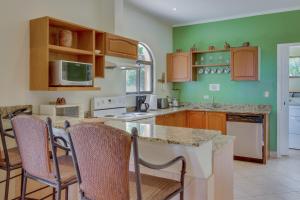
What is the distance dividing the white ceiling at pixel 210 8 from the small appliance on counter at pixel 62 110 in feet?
6.96

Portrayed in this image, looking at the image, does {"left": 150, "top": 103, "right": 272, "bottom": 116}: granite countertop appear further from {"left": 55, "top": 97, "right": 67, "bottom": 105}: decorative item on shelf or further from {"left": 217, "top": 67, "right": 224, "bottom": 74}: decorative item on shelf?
{"left": 55, "top": 97, "right": 67, "bottom": 105}: decorative item on shelf

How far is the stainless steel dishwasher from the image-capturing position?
173 inches

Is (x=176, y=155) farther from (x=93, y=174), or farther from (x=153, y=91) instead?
(x=153, y=91)

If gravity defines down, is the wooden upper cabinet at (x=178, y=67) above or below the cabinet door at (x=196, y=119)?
above

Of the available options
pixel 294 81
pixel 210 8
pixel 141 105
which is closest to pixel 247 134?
pixel 141 105

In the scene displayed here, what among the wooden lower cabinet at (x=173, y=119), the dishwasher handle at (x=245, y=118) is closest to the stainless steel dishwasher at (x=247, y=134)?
the dishwasher handle at (x=245, y=118)

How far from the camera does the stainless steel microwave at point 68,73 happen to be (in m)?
2.83

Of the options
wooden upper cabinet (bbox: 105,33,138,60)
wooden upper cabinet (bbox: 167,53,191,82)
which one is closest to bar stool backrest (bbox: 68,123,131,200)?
wooden upper cabinet (bbox: 105,33,138,60)

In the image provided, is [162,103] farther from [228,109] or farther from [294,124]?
[294,124]

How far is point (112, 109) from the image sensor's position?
13.4ft

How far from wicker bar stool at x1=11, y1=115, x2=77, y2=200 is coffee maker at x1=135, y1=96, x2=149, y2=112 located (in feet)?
9.54

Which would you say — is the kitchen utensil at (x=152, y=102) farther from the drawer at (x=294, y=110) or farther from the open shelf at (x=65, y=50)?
the drawer at (x=294, y=110)

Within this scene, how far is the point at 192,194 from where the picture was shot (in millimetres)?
1719

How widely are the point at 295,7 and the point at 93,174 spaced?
472 centimetres
